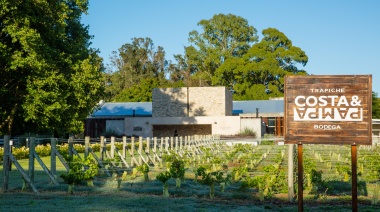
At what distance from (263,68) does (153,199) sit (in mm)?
62735

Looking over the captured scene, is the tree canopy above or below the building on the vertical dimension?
above

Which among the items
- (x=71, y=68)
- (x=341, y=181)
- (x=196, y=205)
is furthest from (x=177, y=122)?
(x=196, y=205)

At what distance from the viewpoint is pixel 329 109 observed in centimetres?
941

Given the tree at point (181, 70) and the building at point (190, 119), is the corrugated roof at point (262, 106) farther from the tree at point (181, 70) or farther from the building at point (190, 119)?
the tree at point (181, 70)

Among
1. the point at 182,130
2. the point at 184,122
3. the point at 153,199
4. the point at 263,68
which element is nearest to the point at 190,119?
the point at 184,122

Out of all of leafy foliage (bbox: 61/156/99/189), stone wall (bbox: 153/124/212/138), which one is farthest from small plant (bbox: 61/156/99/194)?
stone wall (bbox: 153/124/212/138)

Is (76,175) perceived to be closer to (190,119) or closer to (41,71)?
(41,71)

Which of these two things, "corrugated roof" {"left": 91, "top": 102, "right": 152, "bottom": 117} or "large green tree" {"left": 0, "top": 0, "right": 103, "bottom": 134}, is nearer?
"large green tree" {"left": 0, "top": 0, "right": 103, "bottom": 134}

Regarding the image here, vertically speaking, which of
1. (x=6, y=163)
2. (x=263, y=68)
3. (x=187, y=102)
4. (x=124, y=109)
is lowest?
(x=6, y=163)

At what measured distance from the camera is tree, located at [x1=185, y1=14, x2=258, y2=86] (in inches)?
3177

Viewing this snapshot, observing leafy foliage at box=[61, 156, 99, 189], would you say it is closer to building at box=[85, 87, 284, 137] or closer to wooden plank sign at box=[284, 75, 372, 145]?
wooden plank sign at box=[284, 75, 372, 145]

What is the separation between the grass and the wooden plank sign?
264 cm

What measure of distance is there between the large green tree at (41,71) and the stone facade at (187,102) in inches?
1021

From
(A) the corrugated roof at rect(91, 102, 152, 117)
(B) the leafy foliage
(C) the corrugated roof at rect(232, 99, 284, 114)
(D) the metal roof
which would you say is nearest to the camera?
(B) the leafy foliage
